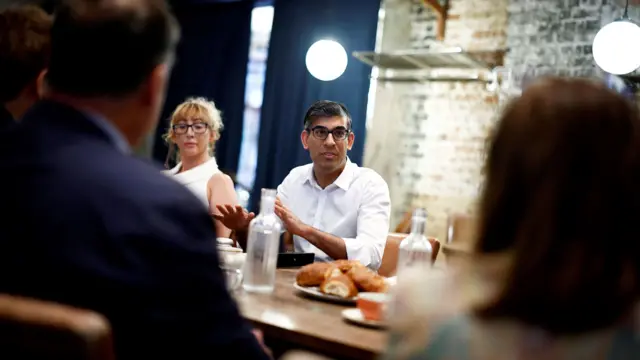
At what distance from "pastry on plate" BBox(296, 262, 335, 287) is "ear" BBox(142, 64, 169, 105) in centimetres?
72

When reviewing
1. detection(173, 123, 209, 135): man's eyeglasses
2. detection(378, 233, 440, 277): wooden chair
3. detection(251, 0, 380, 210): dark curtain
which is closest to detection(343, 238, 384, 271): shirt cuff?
detection(378, 233, 440, 277): wooden chair

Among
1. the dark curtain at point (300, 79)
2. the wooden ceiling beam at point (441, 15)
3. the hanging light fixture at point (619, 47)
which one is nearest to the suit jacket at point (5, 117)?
the hanging light fixture at point (619, 47)

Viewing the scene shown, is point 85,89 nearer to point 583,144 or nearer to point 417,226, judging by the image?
point 583,144

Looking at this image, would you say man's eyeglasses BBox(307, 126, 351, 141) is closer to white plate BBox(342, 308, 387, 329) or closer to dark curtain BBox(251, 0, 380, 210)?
white plate BBox(342, 308, 387, 329)

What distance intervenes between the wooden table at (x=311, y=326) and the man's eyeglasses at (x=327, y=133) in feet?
4.29

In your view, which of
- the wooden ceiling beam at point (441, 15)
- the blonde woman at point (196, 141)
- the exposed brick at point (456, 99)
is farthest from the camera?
the wooden ceiling beam at point (441, 15)

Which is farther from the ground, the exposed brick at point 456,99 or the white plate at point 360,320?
the exposed brick at point 456,99

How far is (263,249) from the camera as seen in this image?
5.42 feet

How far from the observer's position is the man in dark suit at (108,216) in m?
0.86

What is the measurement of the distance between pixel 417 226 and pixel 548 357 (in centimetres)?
86

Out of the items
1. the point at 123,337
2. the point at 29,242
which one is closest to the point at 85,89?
the point at 29,242

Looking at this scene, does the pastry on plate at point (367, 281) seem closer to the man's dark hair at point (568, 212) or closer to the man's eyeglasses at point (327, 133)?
the man's dark hair at point (568, 212)

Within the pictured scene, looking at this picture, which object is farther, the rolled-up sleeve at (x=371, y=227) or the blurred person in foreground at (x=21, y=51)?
the rolled-up sleeve at (x=371, y=227)

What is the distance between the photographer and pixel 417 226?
1.57 m
